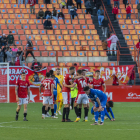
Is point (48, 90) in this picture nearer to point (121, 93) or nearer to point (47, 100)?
point (47, 100)

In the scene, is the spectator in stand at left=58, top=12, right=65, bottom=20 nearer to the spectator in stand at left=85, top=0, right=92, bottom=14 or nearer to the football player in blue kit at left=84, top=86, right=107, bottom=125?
the spectator in stand at left=85, top=0, right=92, bottom=14

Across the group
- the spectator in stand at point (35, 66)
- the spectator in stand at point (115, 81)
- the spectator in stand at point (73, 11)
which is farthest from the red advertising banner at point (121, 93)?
the spectator in stand at point (73, 11)

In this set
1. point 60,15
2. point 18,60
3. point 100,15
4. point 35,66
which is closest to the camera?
point 35,66

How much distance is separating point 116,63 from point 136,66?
1.35 meters

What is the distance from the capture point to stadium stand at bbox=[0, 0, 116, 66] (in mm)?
25406

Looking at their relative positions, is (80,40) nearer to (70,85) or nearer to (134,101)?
(134,101)

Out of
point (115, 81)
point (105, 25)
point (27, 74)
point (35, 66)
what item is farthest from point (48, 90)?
point (105, 25)

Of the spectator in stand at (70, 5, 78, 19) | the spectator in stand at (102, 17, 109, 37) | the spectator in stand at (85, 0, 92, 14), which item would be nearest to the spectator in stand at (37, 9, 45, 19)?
the spectator in stand at (70, 5, 78, 19)

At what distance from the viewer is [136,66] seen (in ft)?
80.6

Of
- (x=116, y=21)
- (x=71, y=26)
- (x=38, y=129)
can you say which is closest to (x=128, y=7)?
(x=116, y=21)

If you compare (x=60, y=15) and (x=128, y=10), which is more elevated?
(x=128, y=10)

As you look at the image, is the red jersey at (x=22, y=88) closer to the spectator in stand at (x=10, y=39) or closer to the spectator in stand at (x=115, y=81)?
the spectator in stand at (x=115, y=81)

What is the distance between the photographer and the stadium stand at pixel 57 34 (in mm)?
25406

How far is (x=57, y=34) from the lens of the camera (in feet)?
95.7
